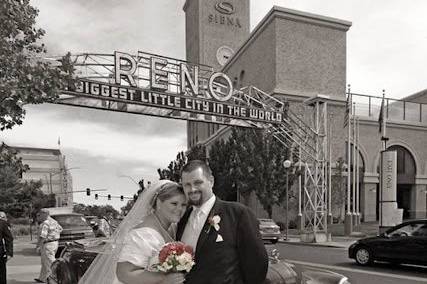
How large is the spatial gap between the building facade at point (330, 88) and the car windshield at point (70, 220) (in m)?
24.4

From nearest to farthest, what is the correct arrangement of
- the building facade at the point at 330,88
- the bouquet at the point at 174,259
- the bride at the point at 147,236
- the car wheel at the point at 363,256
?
the bouquet at the point at 174,259, the bride at the point at 147,236, the car wheel at the point at 363,256, the building facade at the point at 330,88

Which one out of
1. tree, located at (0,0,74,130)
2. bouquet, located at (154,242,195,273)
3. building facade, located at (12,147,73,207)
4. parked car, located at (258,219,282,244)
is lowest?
building facade, located at (12,147,73,207)

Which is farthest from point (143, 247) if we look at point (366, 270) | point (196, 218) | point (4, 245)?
point (366, 270)

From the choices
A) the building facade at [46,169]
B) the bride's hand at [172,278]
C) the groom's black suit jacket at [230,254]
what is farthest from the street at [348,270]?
the building facade at [46,169]

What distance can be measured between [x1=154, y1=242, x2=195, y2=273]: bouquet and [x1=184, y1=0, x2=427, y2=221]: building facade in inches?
1410

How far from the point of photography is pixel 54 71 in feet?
25.0

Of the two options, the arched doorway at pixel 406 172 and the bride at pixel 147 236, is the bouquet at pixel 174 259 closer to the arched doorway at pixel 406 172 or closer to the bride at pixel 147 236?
the bride at pixel 147 236

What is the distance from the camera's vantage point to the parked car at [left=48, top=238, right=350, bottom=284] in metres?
4.04

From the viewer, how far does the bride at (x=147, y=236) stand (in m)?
2.77

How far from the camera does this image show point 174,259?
2.66m

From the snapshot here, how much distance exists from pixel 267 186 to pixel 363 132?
17.4m

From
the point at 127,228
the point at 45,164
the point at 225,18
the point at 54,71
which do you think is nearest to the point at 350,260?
the point at 54,71

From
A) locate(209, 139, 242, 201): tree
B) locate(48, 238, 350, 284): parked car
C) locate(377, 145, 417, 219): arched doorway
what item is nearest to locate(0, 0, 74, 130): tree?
locate(48, 238, 350, 284): parked car

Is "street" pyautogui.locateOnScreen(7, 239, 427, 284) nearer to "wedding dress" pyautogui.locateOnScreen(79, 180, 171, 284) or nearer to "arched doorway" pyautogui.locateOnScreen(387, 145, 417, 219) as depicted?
"wedding dress" pyautogui.locateOnScreen(79, 180, 171, 284)
